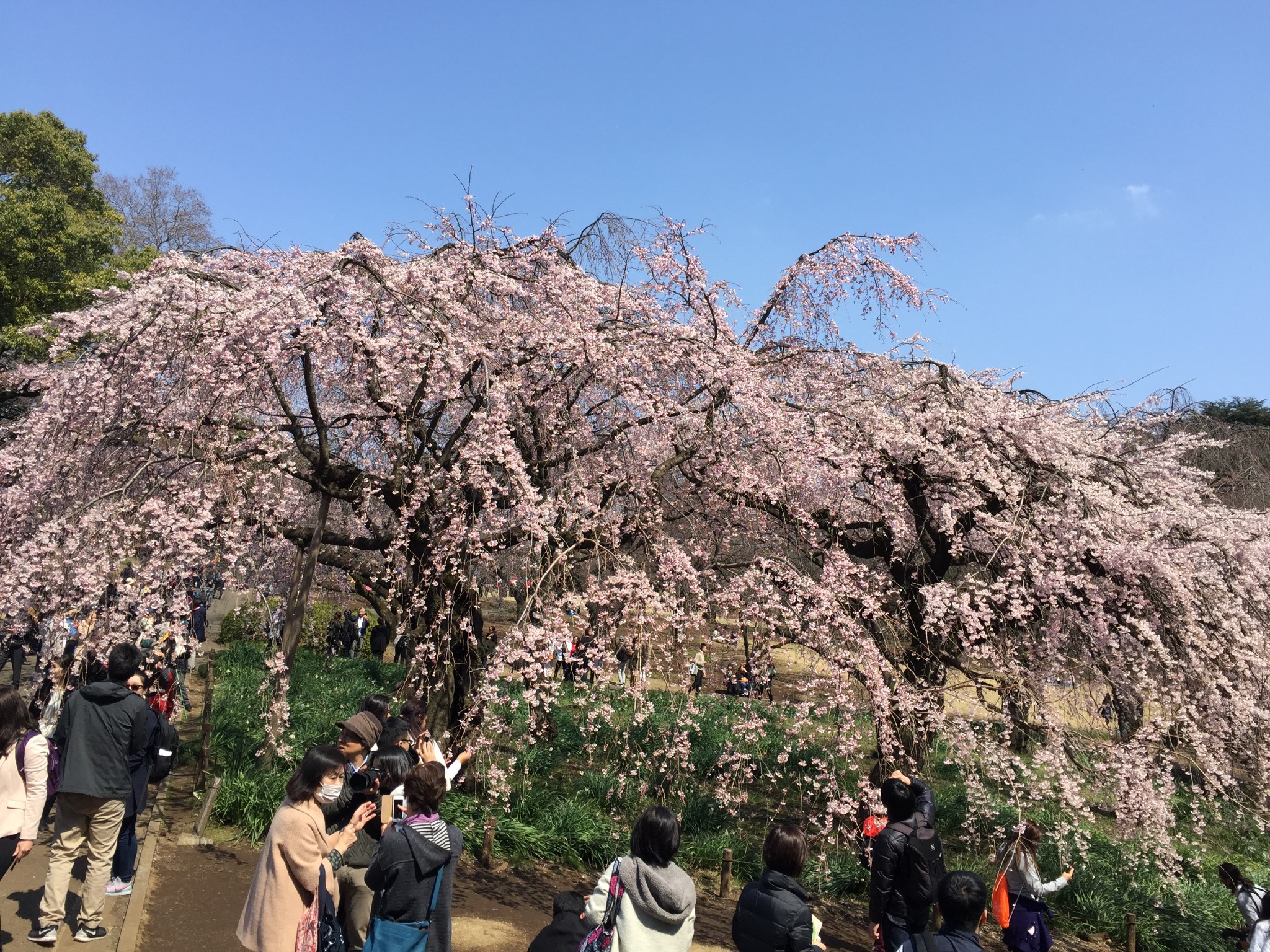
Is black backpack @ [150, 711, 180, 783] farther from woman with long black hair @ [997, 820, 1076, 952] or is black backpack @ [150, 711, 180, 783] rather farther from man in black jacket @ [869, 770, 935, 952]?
woman with long black hair @ [997, 820, 1076, 952]

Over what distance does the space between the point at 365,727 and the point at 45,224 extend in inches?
680

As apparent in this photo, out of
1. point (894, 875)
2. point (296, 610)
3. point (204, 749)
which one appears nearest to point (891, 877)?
point (894, 875)

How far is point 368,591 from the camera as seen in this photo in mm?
14211

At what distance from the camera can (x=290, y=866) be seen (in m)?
3.34

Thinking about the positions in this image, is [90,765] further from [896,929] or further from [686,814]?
[686,814]

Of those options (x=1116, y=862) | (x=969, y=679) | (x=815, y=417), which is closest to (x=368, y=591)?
(x=815, y=417)

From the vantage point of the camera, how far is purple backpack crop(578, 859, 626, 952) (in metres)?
3.08

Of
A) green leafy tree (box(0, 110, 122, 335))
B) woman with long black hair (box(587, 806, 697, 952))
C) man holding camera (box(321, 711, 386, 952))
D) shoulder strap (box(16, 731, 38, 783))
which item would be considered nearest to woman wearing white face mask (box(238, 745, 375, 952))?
man holding camera (box(321, 711, 386, 952))

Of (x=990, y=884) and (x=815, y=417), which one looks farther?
(x=815, y=417)

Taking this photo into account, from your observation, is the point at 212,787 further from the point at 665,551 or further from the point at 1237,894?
the point at 1237,894

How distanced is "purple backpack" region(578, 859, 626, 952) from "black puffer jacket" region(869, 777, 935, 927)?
6.05 ft

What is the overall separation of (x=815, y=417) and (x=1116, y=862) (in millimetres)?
5304

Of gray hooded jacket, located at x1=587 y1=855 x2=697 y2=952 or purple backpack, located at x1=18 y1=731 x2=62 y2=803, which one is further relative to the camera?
purple backpack, located at x1=18 y1=731 x2=62 y2=803

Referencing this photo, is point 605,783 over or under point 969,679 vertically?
under
